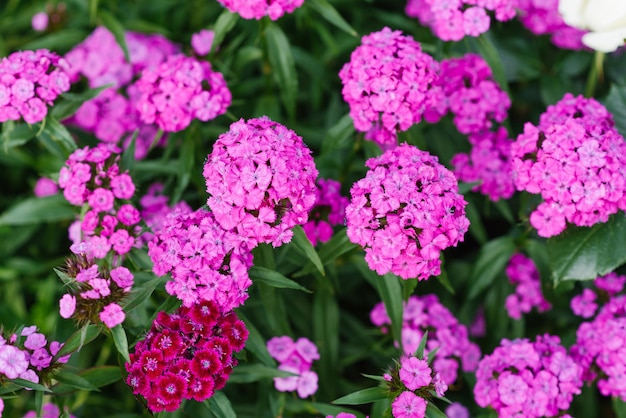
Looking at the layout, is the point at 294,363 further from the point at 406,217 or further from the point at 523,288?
the point at 523,288

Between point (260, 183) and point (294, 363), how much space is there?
102 cm

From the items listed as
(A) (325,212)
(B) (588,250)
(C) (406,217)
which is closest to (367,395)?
(C) (406,217)

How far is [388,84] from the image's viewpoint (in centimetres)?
263

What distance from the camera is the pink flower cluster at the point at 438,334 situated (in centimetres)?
304

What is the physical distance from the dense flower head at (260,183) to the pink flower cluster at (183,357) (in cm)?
Answer: 32

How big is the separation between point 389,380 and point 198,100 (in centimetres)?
138

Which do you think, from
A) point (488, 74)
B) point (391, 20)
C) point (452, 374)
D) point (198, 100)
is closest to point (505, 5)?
point (488, 74)

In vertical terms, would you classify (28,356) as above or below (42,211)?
above

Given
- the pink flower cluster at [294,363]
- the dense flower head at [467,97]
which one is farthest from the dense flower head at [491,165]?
the pink flower cluster at [294,363]

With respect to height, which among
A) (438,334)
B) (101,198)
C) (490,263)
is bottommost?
(438,334)

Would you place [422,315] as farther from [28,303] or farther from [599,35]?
[28,303]

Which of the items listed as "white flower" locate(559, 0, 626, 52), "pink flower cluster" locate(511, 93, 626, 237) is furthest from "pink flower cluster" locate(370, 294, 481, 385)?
"white flower" locate(559, 0, 626, 52)

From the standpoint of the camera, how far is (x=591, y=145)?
2521 mm

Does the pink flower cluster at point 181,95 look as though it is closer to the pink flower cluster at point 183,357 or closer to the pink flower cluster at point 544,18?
the pink flower cluster at point 183,357
